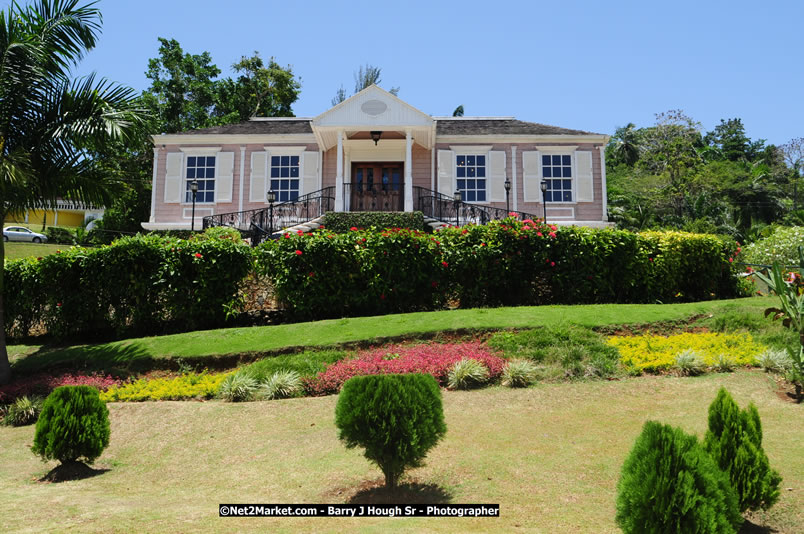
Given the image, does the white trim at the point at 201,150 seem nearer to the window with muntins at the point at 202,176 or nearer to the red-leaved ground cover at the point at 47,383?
the window with muntins at the point at 202,176

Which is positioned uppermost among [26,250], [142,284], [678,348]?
[26,250]

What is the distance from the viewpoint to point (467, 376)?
29.3ft

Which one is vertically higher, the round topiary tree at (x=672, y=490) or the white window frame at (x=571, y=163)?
the white window frame at (x=571, y=163)

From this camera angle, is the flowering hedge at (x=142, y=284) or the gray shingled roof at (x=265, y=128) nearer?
the flowering hedge at (x=142, y=284)

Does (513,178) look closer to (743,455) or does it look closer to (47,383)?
(47,383)

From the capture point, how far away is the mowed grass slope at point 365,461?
486cm

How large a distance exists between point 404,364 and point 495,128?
17.4 meters

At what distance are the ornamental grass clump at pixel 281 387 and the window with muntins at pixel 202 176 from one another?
1644 cm

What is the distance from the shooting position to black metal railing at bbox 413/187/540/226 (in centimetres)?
2151

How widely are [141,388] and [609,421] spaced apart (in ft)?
24.0

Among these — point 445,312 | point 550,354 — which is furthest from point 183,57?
point 550,354

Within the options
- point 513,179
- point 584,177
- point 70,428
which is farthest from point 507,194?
point 70,428

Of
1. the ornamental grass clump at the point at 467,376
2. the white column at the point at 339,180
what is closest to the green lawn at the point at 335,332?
the ornamental grass clump at the point at 467,376

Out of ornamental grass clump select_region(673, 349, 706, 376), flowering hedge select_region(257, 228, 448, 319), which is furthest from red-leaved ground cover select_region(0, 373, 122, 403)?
ornamental grass clump select_region(673, 349, 706, 376)
